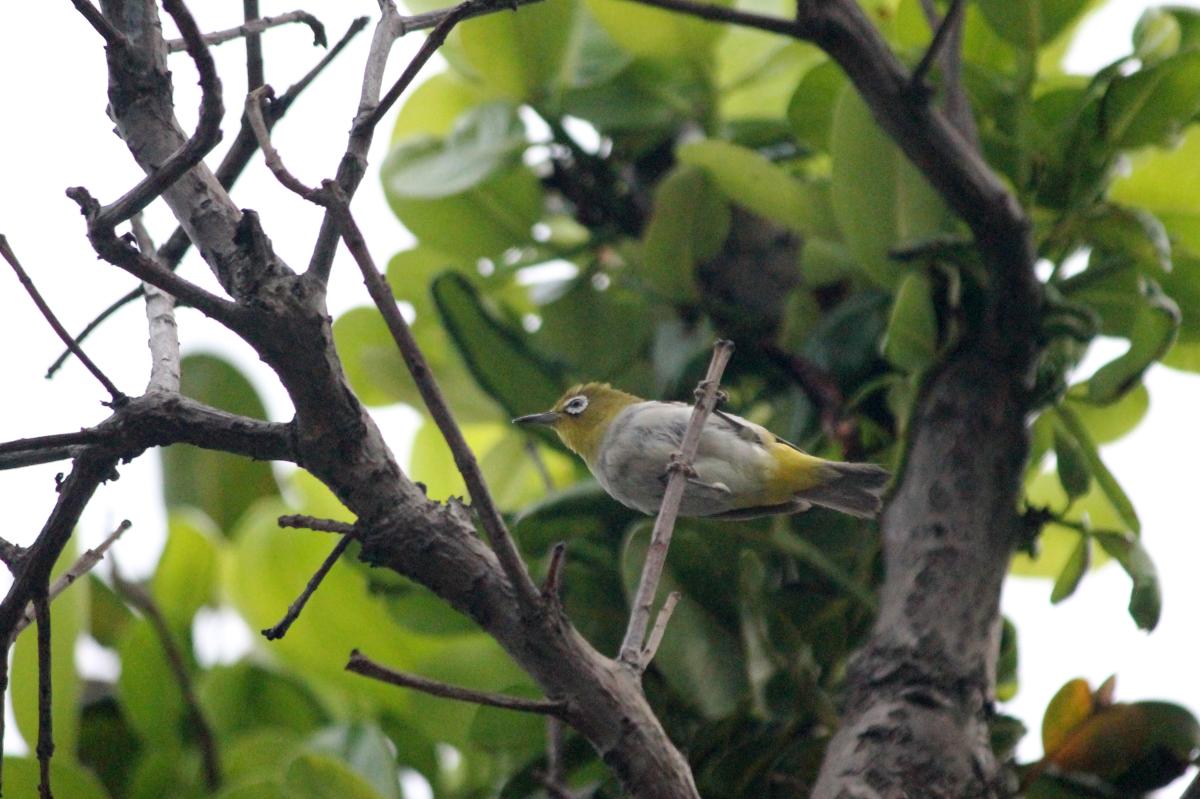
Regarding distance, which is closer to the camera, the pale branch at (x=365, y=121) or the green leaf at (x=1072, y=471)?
the pale branch at (x=365, y=121)

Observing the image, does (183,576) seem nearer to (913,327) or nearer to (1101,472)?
(913,327)

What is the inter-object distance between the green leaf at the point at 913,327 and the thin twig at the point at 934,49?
1.10ft

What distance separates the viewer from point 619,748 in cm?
124

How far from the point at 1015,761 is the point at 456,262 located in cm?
155

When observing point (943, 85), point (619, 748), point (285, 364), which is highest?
point (943, 85)

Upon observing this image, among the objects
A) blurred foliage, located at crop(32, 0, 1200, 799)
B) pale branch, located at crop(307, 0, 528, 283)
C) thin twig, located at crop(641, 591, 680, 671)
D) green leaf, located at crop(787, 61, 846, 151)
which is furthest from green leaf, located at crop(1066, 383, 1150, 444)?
pale branch, located at crop(307, 0, 528, 283)

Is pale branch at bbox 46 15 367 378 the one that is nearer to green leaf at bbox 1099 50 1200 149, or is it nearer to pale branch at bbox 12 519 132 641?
pale branch at bbox 12 519 132 641

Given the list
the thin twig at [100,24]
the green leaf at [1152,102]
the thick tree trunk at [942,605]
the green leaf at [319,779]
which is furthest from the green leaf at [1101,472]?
the thin twig at [100,24]

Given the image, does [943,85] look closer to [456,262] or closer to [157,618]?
[456,262]

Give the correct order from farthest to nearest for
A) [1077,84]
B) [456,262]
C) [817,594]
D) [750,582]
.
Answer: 1. [456,262]
2. [1077,84]
3. [817,594]
4. [750,582]

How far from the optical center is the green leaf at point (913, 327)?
2027mm

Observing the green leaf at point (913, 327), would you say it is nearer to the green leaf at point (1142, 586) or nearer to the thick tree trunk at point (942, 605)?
the thick tree trunk at point (942, 605)

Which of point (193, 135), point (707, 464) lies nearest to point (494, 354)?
point (707, 464)

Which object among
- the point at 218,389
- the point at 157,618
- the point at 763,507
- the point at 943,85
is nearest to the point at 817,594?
the point at 763,507
